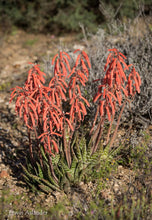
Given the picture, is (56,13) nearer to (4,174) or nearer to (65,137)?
(4,174)

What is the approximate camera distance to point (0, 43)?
8.13 metres

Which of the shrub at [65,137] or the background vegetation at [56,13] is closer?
the shrub at [65,137]

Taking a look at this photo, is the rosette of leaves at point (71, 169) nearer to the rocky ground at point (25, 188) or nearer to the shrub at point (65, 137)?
Answer: the shrub at point (65, 137)

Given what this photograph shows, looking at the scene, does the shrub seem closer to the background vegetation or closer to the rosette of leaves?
the rosette of leaves

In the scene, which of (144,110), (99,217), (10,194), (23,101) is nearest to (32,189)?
(10,194)

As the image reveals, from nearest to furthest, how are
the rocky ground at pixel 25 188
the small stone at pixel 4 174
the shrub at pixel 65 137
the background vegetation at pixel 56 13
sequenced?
the shrub at pixel 65 137 < the rocky ground at pixel 25 188 < the small stone at pixel 4 174 < the background vegetation at pixel 56 13

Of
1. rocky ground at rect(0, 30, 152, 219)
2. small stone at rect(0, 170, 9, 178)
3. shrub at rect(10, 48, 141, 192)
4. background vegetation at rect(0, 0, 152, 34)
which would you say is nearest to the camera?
shrub at rect(10, 48, 141, 192)

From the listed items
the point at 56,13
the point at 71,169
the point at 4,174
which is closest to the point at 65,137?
the point at 71,169

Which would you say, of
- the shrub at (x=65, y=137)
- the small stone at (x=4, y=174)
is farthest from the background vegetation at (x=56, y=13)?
the small stone at (x=4, y=174)

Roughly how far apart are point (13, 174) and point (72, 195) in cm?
108

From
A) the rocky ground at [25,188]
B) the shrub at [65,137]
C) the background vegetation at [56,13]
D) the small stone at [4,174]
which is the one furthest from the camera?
the background vegetation at [56,13]

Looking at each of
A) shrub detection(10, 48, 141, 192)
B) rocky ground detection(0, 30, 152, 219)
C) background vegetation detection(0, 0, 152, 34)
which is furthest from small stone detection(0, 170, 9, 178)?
background vegetation detection(0, 0, 152, 34)

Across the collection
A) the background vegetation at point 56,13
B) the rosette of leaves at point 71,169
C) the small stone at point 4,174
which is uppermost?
the background vegetation at point 56,13

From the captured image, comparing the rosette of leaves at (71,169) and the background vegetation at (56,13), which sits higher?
the background vegetation at (56,13)
